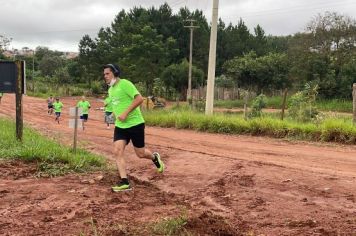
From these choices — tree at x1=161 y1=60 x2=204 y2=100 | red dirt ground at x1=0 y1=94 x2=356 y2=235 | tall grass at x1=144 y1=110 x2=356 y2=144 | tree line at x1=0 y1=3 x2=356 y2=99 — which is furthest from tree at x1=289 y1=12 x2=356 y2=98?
red dirt ground at x1=0 y1=94 x2=356 y2=235

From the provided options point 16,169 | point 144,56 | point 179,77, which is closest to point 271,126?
point 16,169

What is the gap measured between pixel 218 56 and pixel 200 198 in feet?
191

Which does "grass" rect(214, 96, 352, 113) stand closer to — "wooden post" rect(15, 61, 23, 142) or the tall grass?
the tall grass

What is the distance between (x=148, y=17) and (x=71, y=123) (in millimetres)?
47947

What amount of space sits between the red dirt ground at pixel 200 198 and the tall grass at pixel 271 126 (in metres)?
3.06

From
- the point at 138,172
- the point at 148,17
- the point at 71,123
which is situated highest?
the point at 148,17

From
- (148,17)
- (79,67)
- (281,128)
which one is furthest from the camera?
(79,67)

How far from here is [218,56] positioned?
63875 mm

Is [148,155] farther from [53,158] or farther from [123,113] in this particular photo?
[53,158]

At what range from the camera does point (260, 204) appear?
241 inches

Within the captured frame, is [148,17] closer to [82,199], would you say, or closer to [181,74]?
[181,74]

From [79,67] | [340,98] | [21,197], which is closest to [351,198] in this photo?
[21,197]

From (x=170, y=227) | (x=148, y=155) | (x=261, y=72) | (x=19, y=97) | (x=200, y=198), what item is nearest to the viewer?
(x=170, y=227)

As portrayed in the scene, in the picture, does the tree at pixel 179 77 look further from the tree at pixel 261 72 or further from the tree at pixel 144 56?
the tree at pixel 261 72
